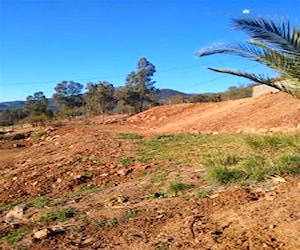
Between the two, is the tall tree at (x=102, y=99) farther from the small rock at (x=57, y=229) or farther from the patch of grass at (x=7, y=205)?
the small rock at (x=57, y=229)

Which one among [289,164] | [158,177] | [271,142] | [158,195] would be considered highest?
[271,142]

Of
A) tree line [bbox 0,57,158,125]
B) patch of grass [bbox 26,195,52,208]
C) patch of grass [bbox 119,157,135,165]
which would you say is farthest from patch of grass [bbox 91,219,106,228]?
tree line [bbox 0,57,158,125]

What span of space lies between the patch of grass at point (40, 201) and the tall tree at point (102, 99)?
3479 centimetres

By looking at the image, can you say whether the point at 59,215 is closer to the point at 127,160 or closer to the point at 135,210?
the point at 135,210

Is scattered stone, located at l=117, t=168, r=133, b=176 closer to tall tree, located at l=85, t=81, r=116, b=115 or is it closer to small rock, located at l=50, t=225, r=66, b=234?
small rock, located at l=50, t=225, r=66, b=234

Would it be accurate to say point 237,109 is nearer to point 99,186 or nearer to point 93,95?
point 99,186

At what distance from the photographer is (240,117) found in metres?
18.2

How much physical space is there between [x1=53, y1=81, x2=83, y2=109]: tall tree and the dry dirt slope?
33.5 m

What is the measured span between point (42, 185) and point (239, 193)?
14.3 feet

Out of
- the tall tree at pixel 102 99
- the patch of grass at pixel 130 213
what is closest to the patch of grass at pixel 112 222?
the patch of grass at pixel 130 213

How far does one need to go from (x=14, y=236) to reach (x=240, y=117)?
12.7 metres

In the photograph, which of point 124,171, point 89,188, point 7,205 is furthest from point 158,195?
point 7,205

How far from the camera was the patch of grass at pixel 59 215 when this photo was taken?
6.97 m

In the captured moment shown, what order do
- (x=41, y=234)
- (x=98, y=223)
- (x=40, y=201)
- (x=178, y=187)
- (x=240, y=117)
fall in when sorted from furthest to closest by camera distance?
(x=240, y=117), (x=40, y=201), (x=178, y=187), (x=98, y=223), (x=41, y=234)
